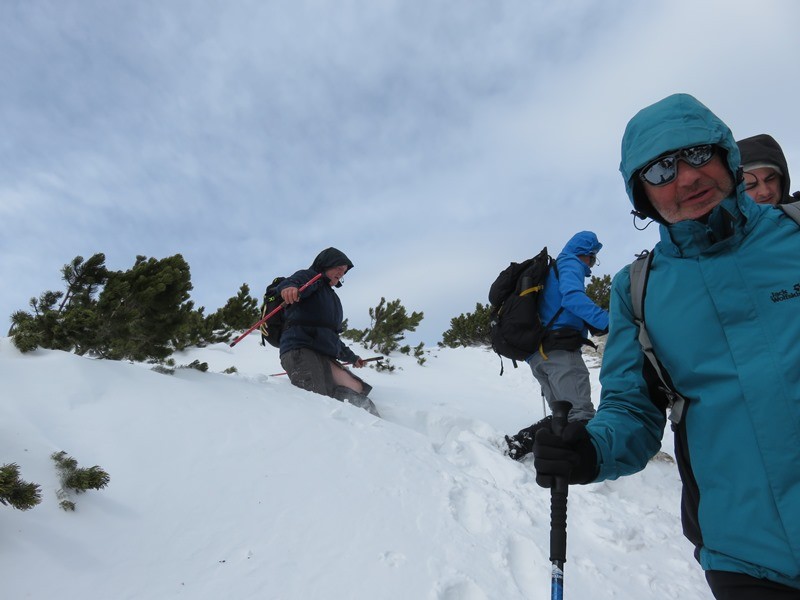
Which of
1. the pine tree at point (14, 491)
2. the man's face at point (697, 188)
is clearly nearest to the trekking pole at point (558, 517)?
the man's face at point (697, 188)

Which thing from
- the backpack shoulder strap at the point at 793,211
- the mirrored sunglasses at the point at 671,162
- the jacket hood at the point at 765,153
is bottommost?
the backpack shoulder strap at the point at 793,211

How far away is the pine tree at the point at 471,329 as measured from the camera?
58.0 ft

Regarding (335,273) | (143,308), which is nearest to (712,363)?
(143,308)

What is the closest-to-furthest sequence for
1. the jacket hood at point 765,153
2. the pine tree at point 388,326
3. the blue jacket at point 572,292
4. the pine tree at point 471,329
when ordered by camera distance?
the jacket hood at point 765,153
the blue jacket at point 572,292
the pine tree at point 388,326
the pine tree at point 471,329

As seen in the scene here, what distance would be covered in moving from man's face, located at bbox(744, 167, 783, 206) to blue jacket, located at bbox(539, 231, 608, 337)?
5.24 ft

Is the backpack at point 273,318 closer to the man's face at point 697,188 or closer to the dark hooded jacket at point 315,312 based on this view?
the dark hooded jacket at point 315,312

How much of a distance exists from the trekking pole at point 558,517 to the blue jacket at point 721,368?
16 cm

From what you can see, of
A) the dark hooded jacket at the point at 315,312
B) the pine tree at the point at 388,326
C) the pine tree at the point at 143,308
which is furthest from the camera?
the pine tree at the point at 388,326

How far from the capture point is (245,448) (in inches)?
134

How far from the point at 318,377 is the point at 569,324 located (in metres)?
3.53

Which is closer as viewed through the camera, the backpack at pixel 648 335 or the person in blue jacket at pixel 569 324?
the backpack at pixel 648 335

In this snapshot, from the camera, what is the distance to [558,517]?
171 cm

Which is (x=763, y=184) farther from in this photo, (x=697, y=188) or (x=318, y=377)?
(x=318, y=377)

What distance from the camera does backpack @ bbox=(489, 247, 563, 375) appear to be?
4.66 meters
